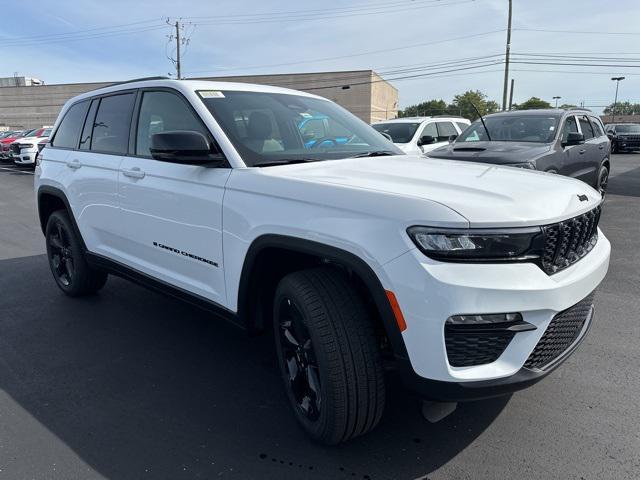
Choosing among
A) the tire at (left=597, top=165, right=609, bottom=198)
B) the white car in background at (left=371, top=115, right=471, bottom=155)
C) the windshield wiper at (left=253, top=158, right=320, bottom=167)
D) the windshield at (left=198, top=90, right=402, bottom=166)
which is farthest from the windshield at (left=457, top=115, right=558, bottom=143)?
the windshield wiper at (left=253, top=158, right=320, bottom=167)

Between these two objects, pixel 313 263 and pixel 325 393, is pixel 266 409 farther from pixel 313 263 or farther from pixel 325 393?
pixel 313 263

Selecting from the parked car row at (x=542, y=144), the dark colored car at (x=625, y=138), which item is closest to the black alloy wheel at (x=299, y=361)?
the parked car row at (x=542, y=144)

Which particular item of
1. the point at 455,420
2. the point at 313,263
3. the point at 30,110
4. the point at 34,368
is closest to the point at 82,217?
the point at 34,368

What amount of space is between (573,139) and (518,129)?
0.83m

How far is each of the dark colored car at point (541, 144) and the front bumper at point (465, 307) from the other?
4782 millimetres

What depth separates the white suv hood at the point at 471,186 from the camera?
203cm

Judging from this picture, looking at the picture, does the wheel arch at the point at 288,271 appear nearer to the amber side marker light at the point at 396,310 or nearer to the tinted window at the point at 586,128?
the amber side marker light at the point at 396,310

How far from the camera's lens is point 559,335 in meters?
2.26

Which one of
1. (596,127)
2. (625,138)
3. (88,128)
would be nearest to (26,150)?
(88,128)

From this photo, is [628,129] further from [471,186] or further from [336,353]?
[336,353]

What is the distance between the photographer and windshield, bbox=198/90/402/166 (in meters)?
2.96

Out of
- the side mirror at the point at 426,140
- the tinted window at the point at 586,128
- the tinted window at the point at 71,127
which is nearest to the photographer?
the tinted window at the point at 71,127

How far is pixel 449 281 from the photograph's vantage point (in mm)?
1901

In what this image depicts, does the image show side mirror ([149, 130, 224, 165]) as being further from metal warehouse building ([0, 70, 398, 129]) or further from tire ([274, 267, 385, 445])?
metal warehouse building ([0, 70, 398, 129])
